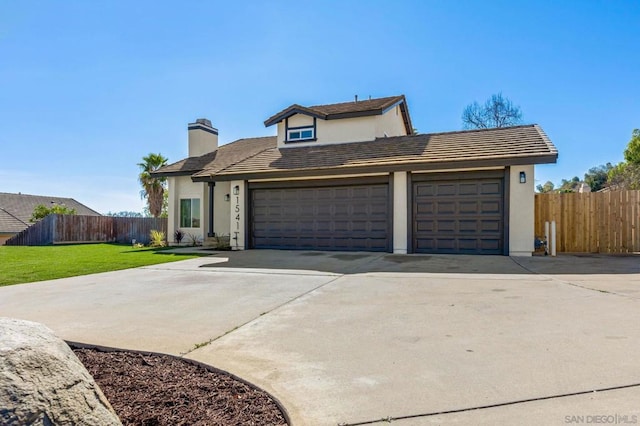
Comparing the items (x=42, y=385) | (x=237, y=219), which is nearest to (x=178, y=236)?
(x=237, y=219)

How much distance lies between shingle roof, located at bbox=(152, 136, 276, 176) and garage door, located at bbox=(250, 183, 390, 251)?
10.4ft

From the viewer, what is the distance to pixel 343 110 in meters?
15.3

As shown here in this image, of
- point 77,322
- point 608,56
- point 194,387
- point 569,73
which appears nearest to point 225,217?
point 77,322

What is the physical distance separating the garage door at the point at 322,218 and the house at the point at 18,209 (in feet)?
→ 98.5

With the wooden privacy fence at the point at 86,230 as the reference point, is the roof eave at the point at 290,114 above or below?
above

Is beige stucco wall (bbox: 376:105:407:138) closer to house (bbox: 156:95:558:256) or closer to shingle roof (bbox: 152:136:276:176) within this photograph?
house (bbox: 156:95:558:256)

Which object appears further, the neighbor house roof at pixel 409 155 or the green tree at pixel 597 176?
the green tree at pixel 597 176

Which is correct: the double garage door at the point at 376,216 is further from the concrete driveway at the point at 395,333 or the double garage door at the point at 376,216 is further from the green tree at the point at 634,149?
the green tree at the point at 634,149

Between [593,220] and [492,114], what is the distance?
1938 centimetres

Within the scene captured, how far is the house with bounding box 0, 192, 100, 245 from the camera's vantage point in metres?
33.1

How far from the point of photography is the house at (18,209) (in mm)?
33094

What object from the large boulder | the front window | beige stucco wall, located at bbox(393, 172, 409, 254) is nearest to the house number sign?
the front window

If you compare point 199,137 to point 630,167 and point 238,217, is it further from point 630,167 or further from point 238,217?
point 630,167

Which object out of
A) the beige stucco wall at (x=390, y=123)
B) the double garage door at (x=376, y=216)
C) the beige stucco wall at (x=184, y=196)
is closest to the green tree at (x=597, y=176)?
the beige stucco wall at (x=390, y=123)
